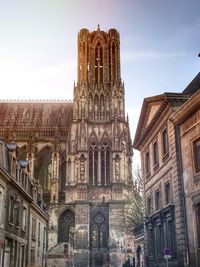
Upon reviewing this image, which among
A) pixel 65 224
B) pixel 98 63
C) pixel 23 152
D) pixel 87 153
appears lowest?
pixel 65 224

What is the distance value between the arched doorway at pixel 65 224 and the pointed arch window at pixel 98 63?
17.9 metres

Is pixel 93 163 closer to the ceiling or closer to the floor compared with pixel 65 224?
closer to the ceiling

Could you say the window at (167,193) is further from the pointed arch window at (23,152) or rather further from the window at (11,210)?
the pointed arch window at (23,152)

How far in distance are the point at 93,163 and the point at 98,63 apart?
47.3ft

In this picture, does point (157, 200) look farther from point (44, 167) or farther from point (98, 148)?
point (44, 167)

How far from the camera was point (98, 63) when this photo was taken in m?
56.2

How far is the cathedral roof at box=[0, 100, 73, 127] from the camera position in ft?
193

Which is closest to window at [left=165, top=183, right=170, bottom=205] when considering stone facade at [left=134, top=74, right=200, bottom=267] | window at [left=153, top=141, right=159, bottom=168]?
stone facade at [left=134, top=74, right=200, bottom=267]

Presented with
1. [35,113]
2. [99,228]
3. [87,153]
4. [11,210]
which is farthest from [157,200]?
[35,113]

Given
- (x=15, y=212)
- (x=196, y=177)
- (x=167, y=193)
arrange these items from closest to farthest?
(x=196, y=177) < (x=167, y=193) < (x=15, y=212)

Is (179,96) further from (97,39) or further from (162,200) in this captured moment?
(97,39)

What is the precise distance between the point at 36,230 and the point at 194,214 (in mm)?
16144

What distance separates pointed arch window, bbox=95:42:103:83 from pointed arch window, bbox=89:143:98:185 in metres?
9.74

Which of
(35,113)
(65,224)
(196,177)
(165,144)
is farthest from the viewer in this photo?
(35,113)
